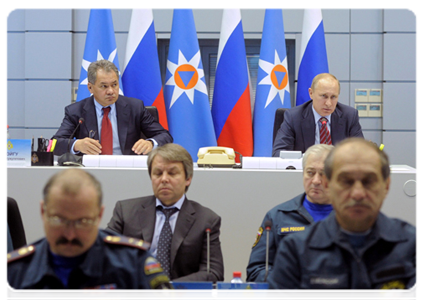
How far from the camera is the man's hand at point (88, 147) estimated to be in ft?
10.8

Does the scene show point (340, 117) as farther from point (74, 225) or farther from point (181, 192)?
point (74, 225)

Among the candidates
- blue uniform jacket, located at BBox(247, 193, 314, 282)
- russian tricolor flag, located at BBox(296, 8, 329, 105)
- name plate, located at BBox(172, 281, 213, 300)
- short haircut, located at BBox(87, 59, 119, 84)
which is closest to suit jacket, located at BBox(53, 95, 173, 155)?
short haircut, located at BBox(87, 59, 119, 84)

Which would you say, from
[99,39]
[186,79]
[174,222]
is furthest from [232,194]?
[99,39]

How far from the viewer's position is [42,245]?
124 centimetres

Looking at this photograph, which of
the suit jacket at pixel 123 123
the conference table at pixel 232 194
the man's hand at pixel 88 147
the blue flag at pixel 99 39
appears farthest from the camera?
the blue flag at pixel 99 39

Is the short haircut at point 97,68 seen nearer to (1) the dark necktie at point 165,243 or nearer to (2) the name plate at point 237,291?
(1) the dark necktie at point 165,243

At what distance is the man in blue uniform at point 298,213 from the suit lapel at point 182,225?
311mm

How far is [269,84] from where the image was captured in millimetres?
5188

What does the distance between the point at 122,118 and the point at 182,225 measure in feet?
6.24

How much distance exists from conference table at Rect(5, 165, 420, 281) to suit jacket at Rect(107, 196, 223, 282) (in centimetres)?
54

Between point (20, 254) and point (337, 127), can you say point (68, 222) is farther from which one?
point (337, 127)

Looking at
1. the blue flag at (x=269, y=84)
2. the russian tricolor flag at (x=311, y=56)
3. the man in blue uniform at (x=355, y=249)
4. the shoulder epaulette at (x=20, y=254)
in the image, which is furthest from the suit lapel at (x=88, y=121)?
the man in blue uniform at (x=355, y=249)

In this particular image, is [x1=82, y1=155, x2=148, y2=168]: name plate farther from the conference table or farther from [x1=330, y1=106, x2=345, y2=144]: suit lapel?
[x1=330, y1=106, x2=345, y2=144]: suit lapel

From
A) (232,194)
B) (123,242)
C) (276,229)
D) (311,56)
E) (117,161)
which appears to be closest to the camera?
(123,242)
